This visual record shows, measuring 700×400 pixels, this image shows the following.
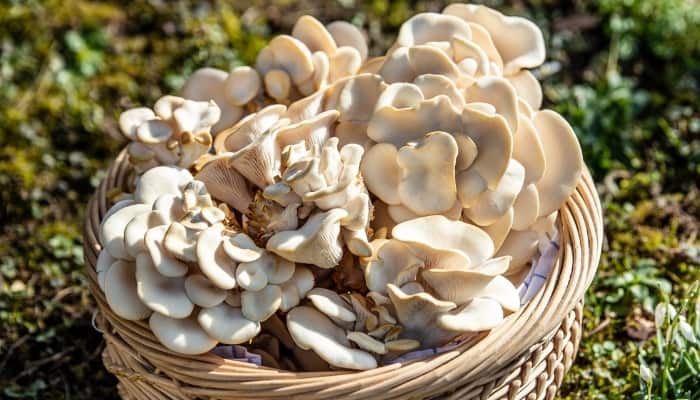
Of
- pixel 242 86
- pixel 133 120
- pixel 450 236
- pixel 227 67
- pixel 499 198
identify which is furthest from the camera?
pixel 227 67


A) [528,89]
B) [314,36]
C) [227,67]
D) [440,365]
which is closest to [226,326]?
[440,365]

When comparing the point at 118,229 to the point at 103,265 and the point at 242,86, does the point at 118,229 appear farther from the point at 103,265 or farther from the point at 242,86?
the point at 242,86

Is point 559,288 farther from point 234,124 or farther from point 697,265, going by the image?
point 697,265

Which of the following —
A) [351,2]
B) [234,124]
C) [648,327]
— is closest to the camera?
[234,124]

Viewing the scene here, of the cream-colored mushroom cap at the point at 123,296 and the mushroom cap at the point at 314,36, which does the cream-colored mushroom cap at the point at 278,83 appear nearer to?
the mushroom cap at the point at 314,36

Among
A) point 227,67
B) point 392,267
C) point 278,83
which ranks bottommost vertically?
point 227,67

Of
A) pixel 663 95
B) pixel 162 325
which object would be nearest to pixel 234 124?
pixel 162 325
